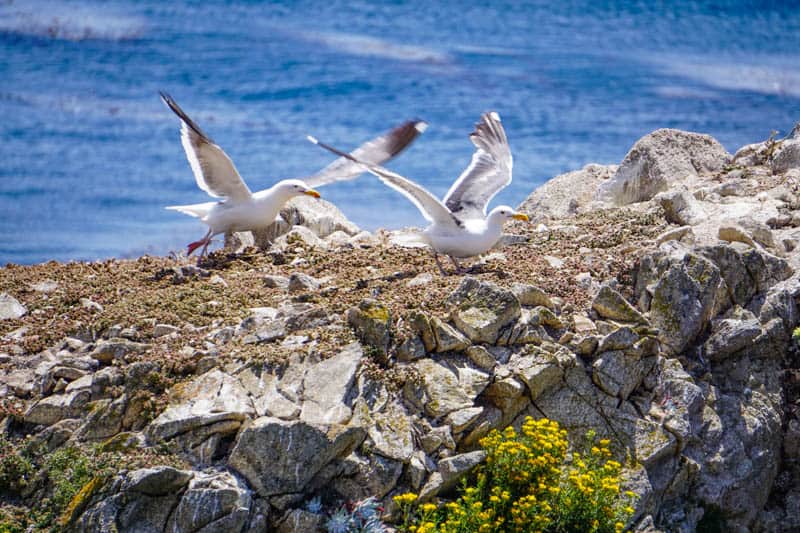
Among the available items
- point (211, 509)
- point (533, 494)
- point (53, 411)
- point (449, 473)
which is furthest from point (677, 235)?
point (53, 411)

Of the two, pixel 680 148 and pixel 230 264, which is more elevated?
pixel 680 148

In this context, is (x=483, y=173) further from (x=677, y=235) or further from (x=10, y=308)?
(x=10, y=308)

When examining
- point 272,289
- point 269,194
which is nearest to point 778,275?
point 272,289

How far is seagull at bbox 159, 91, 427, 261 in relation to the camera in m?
14.0

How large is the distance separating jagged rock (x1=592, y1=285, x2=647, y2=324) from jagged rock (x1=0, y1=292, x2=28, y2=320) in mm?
7861

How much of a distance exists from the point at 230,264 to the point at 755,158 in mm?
11998

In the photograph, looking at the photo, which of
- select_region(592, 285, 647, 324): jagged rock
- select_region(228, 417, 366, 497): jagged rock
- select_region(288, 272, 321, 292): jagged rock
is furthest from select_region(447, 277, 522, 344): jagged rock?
select_region(228, 417, 366, 497): jagged rock

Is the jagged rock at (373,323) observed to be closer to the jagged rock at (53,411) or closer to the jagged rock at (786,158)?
the jagged rock at (53,411)

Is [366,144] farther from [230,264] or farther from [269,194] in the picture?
[230,264]

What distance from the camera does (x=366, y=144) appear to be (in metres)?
15.6

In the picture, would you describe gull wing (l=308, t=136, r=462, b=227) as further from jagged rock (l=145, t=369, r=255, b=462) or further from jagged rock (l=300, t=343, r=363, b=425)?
jagged rock (l=145, t=369, r=255, b=462)

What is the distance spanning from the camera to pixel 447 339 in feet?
31.8

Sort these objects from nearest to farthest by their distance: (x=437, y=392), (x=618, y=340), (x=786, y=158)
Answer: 1. (x=437, y=392)
2. (x=618, y=340)
3. (x=786, y=158)

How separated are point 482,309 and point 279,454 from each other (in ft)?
10.4
